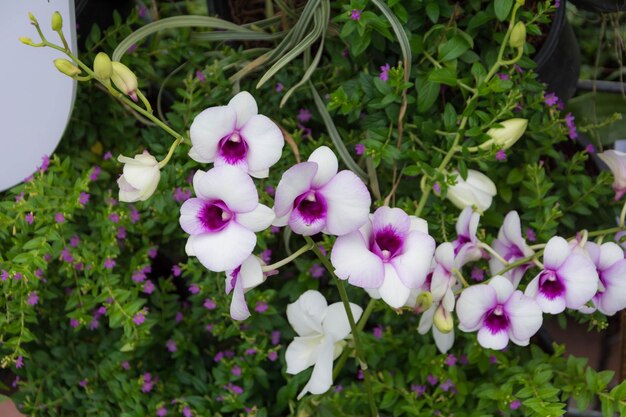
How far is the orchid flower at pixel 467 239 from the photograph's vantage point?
36.1 inches

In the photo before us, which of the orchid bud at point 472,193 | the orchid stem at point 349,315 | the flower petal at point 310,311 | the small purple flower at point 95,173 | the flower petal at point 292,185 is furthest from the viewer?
the small purple flower at point 95,173

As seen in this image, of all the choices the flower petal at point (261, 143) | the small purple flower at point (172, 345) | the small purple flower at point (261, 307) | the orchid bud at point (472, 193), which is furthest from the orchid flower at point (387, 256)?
the small purple flower at point (172, 345)

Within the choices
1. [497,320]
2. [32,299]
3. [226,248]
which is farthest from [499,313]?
[32,299]

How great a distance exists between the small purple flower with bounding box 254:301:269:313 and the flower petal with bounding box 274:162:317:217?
41 cm

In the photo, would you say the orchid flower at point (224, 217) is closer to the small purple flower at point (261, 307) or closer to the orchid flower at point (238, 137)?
the orchid flower at point (238, 137)

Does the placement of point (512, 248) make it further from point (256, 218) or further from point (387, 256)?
point (256, 218)

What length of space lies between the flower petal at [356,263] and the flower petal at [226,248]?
0.09 m

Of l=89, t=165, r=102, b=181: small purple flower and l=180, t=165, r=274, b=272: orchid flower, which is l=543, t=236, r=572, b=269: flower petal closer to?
l=180, t=165, r=274, b=272: orchid flower

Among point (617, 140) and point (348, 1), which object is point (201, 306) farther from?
point (617, 140)

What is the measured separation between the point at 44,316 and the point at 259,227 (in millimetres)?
629

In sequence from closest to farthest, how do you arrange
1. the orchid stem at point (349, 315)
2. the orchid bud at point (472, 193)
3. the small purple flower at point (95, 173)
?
the orchid stem at point (349, 315)
the orchid bud at point (472, 193)
the small purple flower at point (95, 173)

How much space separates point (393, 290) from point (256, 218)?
0.52ft

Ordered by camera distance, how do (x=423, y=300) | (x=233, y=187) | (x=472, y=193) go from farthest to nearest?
(x=472, y=193) < (x=423, y=300) < (x=233, y=187)

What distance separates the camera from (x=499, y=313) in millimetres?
868
